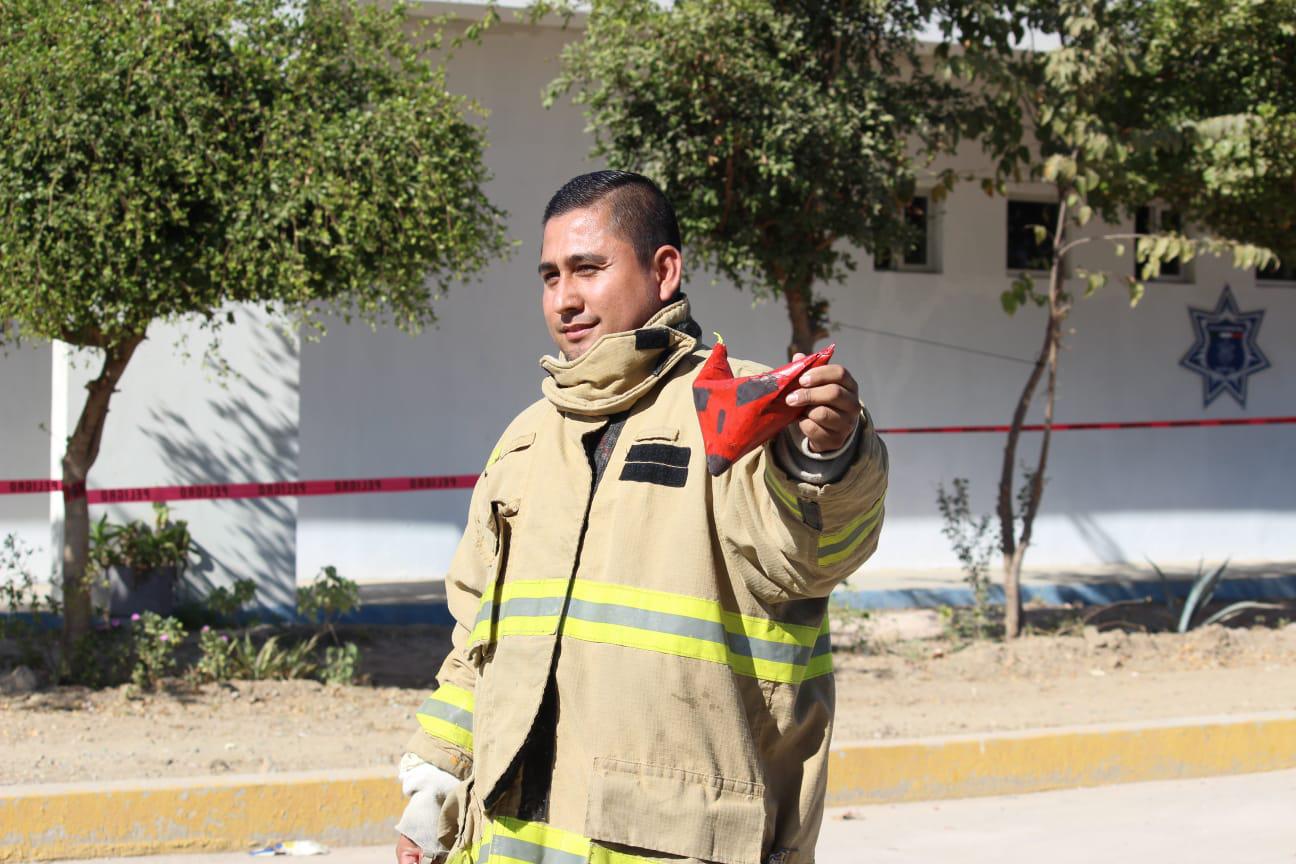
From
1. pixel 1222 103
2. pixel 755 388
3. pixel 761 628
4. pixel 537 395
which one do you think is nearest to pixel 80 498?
pixel 537 395

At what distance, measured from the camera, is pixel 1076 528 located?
11922 millimetres

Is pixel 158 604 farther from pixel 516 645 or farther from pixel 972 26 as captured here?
pixel 516 645

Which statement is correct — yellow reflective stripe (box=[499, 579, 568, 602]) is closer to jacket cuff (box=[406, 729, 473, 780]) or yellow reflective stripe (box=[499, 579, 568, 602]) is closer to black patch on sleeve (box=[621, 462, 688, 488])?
black patch on sleeve (box=[621, 462, 688, 488])

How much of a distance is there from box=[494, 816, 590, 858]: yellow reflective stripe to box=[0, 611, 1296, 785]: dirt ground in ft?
12.2

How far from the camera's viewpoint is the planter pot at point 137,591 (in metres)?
8.35

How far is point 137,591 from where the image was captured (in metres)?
8.35

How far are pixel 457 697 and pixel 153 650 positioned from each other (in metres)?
4.85

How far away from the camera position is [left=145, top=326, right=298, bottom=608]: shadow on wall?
8875 millimetres

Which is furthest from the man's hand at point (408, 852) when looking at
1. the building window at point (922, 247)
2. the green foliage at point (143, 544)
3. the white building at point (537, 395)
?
the building window at point (922, 247)

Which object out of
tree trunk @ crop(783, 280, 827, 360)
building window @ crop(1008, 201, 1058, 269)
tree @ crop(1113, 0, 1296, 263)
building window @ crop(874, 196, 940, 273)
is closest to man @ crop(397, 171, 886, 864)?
tree trunk @ crop(783, 280, 827, 360)

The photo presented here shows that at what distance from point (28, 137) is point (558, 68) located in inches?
213

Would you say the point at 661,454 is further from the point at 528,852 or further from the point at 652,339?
the point at 528,852

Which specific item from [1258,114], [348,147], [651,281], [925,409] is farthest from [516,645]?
[925,409]

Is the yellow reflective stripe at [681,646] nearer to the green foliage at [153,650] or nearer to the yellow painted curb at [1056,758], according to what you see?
the yellow painted curb at [1056,758]
